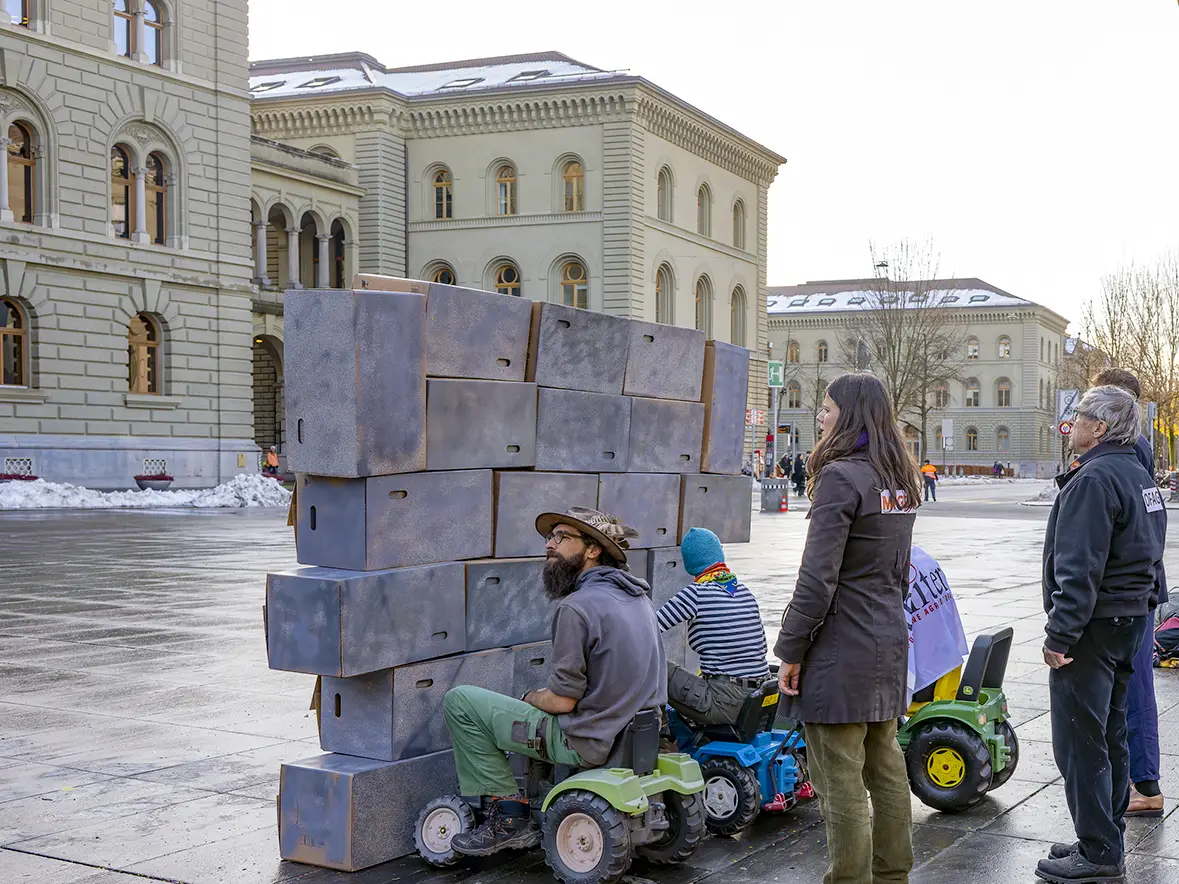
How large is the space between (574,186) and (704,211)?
848cm

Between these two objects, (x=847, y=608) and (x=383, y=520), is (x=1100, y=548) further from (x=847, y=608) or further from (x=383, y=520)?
(x=383, y=520)

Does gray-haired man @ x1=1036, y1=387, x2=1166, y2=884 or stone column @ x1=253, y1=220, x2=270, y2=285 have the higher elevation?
stone column @ x1=253, y1=220, x2=270, y2=285

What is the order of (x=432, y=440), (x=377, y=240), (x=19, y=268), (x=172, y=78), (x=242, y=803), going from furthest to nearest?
(x=377, y=240)
(x=172, y=78)
(x=19, y=268)
(x=242, y=803)
(x=432, y=440)

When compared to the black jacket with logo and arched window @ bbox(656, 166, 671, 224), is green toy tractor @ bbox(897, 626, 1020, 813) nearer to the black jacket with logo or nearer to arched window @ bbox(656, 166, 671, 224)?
the black jacket with logo

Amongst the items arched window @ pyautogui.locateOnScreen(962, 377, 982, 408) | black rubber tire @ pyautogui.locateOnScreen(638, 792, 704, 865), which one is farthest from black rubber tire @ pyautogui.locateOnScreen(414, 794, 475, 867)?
arched window @ pyautogui.locateOnScreen(962, 377, 982, 408)

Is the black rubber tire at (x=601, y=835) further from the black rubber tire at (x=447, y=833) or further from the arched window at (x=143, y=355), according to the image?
the arched window at (x=143, y=355)

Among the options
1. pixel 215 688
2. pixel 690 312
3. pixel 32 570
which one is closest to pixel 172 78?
pixel 32 570

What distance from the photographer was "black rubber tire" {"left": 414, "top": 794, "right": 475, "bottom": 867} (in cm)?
542

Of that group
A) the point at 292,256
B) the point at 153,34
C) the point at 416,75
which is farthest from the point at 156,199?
the point at 416,75

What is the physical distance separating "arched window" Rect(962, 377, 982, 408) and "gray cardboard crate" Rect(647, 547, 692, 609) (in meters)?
109

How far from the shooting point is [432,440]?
5.68 meters

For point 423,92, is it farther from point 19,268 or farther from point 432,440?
point 432,440

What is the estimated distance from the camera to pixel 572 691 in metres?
5.18

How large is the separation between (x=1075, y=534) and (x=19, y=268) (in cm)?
3447
